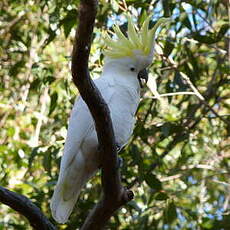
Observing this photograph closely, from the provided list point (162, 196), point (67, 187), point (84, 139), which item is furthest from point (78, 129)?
point (162, 196)

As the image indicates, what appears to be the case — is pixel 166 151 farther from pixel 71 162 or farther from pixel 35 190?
pixel 71 162

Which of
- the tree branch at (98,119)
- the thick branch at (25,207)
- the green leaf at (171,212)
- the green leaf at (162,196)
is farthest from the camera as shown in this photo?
the green leaf at (171,212)

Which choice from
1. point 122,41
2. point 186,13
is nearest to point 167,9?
point 186,13

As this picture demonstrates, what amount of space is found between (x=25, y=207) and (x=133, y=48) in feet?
2.71

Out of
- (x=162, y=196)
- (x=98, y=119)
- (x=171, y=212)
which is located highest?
(x=98, y=119)

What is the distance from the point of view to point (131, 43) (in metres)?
2.21

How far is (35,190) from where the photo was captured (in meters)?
3.02

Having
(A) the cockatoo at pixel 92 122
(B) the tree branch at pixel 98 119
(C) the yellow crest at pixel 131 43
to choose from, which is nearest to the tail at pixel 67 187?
(A) the cockatoo at pixel 92 122

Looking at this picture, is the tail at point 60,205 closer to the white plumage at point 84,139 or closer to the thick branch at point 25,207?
the white plumage at point 84,139

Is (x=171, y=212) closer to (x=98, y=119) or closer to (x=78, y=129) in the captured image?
(x=78, y=129)

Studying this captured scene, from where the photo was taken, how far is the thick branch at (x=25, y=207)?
1804mm

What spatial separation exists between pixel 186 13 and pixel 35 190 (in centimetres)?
130

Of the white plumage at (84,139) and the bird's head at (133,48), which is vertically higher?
the bird's head at (133,48)

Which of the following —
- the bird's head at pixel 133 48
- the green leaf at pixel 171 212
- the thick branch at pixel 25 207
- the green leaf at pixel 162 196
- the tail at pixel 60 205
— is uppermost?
the bird's head at pixel 133 48
